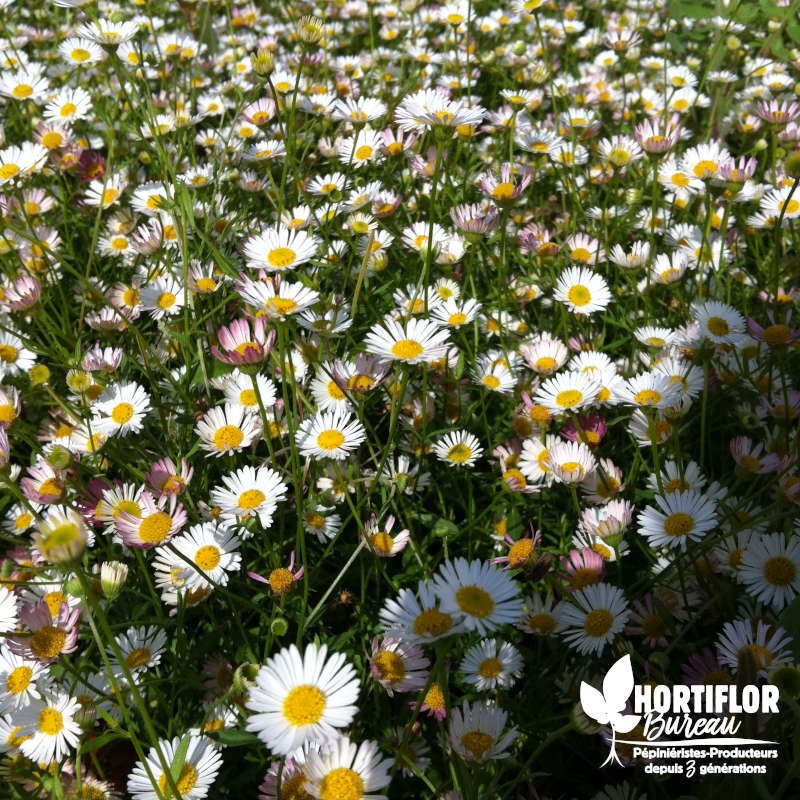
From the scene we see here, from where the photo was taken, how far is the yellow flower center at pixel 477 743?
109 centimetres

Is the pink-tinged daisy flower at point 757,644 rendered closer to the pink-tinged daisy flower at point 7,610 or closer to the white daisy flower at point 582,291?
the white daisy flower at point 582,291

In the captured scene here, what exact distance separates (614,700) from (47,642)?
3.03 feet

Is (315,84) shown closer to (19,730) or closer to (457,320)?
(457,320)

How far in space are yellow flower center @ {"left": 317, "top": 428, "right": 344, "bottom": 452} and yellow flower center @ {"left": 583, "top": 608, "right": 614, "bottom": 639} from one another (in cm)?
60

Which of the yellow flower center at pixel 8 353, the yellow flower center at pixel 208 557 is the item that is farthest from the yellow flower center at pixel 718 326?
the yellow flower center at pixel 8 353

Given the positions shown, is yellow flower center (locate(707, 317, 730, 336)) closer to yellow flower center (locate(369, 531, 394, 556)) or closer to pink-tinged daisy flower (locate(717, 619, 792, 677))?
pink-tinged daisy flower (locate(717, 619, 792, 677))

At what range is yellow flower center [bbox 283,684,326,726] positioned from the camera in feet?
3.14

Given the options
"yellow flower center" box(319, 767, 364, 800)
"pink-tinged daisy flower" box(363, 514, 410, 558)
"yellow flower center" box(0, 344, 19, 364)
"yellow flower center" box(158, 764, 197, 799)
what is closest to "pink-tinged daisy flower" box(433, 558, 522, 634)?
"yellow flower center" box(319, 767, 364, 800)

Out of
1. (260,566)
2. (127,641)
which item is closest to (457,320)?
(260,566)

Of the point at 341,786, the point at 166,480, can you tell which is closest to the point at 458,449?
the point at 166,480

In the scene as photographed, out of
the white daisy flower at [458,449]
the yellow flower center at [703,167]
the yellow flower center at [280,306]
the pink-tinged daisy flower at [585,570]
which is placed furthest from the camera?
the yellow flower center at [703,167]

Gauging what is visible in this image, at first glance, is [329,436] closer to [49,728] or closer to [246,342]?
[246,342]

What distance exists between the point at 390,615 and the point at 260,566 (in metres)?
0.58

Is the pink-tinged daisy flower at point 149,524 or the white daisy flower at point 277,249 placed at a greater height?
the white daisy flower at point 277,249
